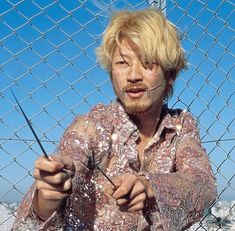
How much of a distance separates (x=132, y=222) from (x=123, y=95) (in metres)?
0.33

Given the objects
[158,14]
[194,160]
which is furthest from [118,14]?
[194,160]

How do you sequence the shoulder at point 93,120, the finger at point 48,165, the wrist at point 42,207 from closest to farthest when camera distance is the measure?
the finger at point 48,165 < the wrist at point 42,207 < the shoulder at point 93,120

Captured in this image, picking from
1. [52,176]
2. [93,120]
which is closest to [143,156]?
[93,120]

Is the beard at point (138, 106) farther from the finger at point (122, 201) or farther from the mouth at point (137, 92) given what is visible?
the finger at point (122, 201)

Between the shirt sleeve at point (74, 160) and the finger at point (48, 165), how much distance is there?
15cm

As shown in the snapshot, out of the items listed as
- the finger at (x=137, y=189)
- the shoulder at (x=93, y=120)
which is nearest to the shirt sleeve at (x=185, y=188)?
the finger at (x=137, y=189)

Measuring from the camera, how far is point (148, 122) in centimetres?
155

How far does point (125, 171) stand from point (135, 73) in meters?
0.25

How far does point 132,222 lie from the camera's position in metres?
1.41

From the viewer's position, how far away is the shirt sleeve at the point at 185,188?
1.25 meters

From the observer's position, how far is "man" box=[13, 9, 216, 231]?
4.21 feet

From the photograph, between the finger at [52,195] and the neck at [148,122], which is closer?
the finger at [52,195]

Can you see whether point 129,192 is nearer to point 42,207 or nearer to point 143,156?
point 42,207

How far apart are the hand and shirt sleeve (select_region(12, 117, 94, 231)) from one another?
18 cm
